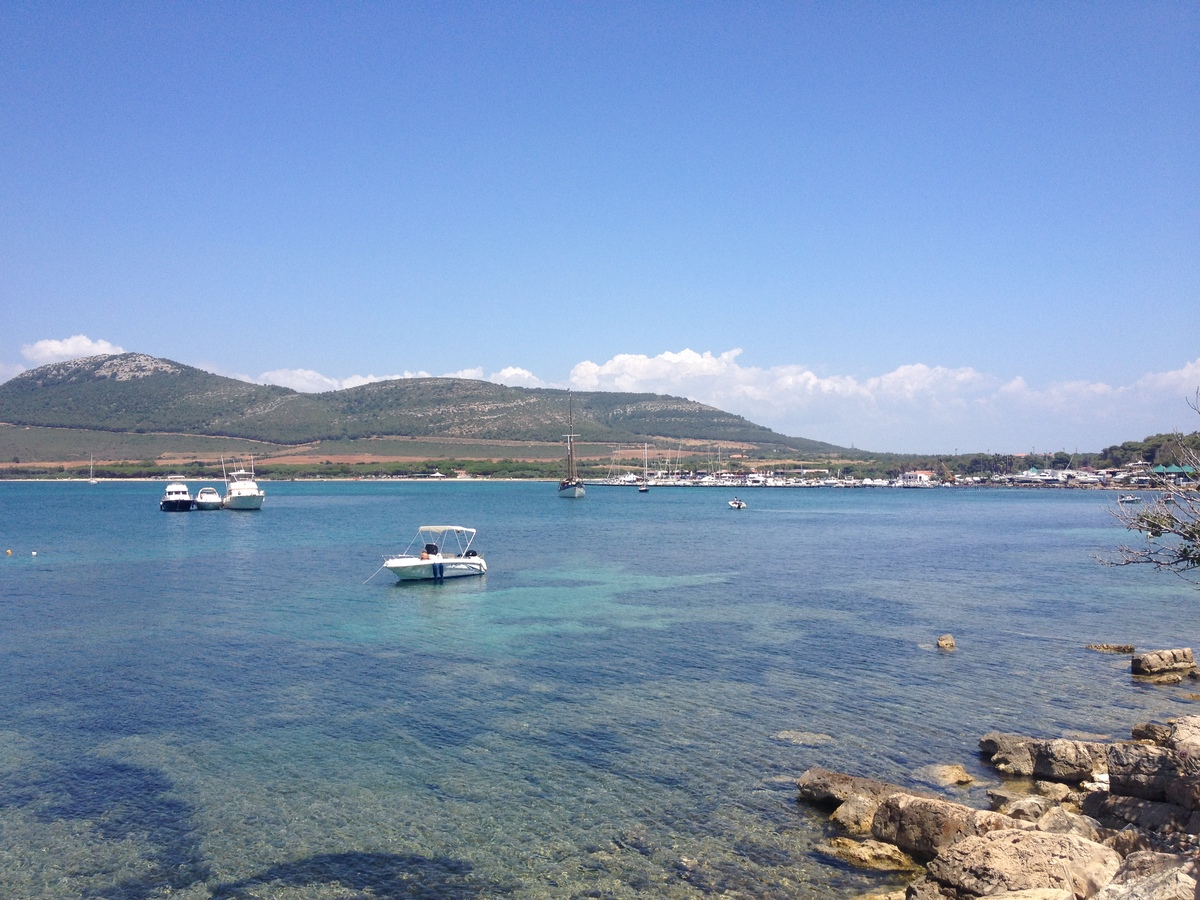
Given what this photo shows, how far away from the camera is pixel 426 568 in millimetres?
40281

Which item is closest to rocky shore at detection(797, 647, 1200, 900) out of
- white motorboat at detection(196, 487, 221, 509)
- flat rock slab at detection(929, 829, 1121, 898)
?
flat rock slab at detection(929, 829, 1121, 898)

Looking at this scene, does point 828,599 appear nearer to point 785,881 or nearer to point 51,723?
point 785,881

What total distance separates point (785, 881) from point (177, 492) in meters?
91.1

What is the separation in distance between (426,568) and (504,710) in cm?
2122

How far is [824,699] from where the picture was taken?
20859 mm

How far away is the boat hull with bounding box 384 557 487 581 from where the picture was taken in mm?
40000

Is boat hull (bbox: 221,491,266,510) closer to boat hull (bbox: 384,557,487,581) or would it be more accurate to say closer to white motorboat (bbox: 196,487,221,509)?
white motorboat (bbox: 196,487,221,509)

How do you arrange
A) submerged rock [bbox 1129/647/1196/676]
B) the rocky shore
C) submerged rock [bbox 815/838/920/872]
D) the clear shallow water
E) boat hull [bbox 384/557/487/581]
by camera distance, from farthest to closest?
boat hull [bbox 384/557/487/581]
submerged rock [bbox 1129/647/1196/676]
the clear shallow water
submerged rock [bbox 815/838/920/872]
the rocky shore

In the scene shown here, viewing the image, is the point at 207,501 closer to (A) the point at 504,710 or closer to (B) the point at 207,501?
(B) the point at 207,501

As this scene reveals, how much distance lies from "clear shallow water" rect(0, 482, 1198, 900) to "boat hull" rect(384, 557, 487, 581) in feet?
3.03

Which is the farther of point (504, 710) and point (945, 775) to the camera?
point (504, 710)

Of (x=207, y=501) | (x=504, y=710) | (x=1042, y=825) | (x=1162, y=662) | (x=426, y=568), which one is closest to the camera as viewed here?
(x=1042, y=825)

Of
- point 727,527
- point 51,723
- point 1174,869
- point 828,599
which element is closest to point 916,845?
point 1174,869

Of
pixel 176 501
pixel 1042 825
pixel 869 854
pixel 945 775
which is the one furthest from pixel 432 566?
pixel 176 501
